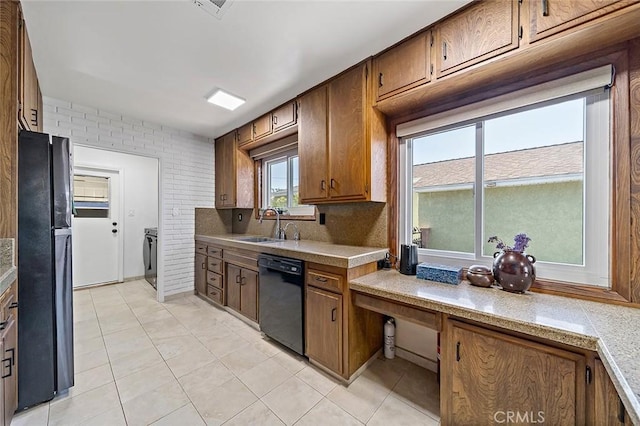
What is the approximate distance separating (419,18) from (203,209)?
3.60 meters

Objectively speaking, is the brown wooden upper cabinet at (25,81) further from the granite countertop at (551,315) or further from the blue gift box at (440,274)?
the blue gift box at (440,274)

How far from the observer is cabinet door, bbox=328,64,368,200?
201cm

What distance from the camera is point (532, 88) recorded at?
4.98ft

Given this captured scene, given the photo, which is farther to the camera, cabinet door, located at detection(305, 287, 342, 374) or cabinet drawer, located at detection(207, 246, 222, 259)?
cabinet drawer, located at detection(207, 246, 222, 259)

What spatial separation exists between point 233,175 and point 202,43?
1.93 meters

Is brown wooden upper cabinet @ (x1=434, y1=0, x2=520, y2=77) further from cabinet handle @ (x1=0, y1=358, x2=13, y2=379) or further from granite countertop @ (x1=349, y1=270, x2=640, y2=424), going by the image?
cabinet handle @ (x1=0, y1=358, x2=13, y2=379)

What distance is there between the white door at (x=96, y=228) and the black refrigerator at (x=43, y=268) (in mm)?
3236

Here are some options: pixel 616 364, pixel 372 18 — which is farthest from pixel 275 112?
pixel 616 364

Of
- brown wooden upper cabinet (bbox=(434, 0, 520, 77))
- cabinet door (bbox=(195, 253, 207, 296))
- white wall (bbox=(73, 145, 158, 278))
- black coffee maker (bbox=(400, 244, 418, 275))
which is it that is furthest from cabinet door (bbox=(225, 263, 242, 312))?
white wall (bbox=(73, 145, 158, 278))

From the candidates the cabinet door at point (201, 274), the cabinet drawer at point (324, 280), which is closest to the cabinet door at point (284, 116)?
the cabinet drawer at point (324, 280)

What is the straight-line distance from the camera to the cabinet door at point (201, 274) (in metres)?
3.54

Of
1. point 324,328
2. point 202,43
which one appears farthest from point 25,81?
point 324,328

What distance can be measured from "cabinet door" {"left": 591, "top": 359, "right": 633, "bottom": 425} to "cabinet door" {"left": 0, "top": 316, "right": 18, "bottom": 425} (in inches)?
104

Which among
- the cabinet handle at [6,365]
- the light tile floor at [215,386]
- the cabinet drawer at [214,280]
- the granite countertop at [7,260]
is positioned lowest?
the light tile floor at [215,386]
